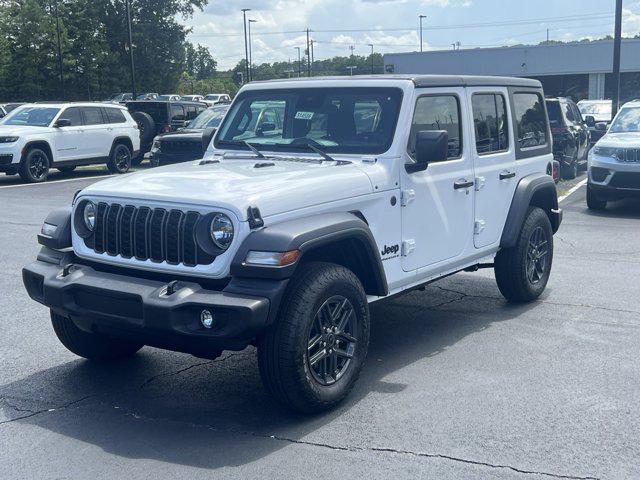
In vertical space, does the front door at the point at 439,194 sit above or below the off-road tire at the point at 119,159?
above

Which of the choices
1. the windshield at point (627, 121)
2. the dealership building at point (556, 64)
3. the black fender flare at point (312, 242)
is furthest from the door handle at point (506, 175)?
the dealership building at point (556, 64)

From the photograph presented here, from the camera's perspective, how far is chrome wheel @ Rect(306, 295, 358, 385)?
4.86 metres

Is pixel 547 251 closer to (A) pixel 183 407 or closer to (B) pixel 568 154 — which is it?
(A) pixel 183 407

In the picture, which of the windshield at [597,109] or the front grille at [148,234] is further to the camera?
the windshield at [597,109]

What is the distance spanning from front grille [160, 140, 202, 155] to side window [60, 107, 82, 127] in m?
3.13

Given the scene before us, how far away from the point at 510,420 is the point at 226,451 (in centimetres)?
162

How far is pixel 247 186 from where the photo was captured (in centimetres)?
488

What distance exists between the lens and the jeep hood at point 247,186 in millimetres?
4703

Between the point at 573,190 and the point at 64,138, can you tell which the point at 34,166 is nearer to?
the point at 64,138

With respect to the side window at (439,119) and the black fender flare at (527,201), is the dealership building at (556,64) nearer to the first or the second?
the black fender flare at (527,201)

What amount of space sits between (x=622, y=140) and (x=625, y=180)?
Result: 804mm

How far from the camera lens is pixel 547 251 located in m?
7.74

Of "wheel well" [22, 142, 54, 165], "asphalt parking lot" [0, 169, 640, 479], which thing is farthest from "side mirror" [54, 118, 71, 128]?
"asphalt parking lot" [0, 169, 640, 479]

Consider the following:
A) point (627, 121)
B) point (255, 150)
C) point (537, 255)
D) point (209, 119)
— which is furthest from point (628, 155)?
point (209, 119)
